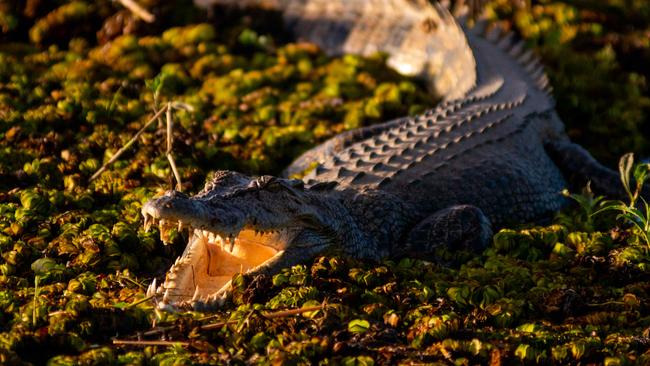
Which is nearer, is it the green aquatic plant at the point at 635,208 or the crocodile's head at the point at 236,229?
the crocodile's head at the point at 236,229

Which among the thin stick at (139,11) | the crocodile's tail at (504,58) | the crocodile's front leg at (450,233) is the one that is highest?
the thin stick at (139,11)

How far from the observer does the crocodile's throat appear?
4.50 metres

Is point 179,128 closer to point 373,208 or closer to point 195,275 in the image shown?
point 373,208

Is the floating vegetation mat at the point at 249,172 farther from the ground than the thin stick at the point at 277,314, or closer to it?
closer to it

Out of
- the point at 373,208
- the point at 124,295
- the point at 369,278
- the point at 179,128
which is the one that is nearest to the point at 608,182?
the point at 373,208

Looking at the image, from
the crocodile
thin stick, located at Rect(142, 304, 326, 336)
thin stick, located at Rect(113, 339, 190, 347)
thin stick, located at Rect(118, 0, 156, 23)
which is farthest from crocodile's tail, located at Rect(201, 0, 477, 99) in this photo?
thin stick, located at Rect(113, 339, 190, 347)

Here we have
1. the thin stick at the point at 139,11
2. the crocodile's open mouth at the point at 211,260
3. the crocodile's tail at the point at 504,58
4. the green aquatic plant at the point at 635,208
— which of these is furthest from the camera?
the thin stick at the point at 139,11

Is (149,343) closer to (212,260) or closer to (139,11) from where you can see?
(212,260)

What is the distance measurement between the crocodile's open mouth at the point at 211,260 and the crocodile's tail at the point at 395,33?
12.0 ft

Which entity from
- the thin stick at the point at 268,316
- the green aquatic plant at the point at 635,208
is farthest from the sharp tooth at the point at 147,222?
the green aquatic plant at the point at 635,208

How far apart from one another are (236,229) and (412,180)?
1.77 m

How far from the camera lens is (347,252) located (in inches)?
205

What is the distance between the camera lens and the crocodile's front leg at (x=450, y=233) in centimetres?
548

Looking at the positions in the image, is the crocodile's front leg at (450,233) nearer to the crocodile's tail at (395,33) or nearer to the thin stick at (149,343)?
the thin stick at (149,343)
